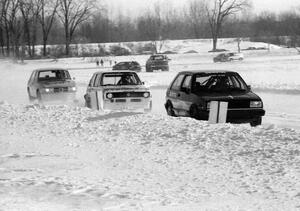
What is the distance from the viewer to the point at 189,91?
1212 cm

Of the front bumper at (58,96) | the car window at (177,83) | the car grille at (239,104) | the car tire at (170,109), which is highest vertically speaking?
the car window at (177,83)

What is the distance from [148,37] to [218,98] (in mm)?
104329

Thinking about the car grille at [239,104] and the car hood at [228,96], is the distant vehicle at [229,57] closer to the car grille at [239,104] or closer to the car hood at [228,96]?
the car hood at [228,96]

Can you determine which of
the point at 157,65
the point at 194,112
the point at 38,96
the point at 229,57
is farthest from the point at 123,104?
the point at 229,57

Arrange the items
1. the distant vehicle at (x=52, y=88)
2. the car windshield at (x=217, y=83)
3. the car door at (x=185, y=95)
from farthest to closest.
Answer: the distant vehicle at (x=52, y=88) < the car windshield at (x=217, y=83) < the car door at (x=185, y=95)

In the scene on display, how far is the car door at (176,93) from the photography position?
12740 millimetres

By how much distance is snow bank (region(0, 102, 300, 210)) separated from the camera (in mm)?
5469

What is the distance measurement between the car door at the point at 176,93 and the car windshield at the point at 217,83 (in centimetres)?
58

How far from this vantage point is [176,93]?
12.9 m

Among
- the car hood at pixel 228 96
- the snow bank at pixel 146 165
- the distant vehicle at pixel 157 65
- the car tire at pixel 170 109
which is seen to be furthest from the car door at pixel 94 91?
the distant vehicle at pixel 157 65

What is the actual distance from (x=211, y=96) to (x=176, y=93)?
1507 mm

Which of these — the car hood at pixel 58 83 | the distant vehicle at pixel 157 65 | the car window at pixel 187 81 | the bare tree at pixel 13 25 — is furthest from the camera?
the bare tree at pixel 13 25

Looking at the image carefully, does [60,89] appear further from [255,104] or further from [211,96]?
[255,104]

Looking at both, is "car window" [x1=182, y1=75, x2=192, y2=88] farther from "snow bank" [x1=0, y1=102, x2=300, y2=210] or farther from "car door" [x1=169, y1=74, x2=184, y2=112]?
"snow bank" [x1=0, y1=102, x2=300, y2=210]
